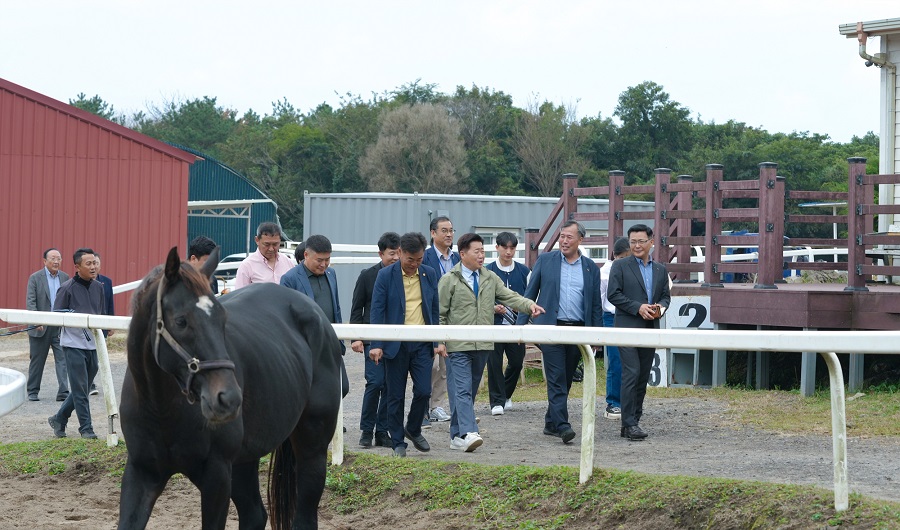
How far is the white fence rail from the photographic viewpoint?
17.1 feet

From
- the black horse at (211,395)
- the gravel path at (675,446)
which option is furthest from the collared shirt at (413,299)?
the black horse at (211,395)

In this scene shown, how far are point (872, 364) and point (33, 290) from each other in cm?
981

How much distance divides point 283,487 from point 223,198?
1484 inches

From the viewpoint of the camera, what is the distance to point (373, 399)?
851 cm

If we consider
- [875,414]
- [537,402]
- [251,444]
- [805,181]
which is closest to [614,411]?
[537,402]

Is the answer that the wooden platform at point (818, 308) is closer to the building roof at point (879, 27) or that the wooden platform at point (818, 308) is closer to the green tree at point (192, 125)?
the building roof at point (879, 27)

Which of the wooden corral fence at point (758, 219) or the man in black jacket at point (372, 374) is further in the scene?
the wooden corral fence at point (758, 219)

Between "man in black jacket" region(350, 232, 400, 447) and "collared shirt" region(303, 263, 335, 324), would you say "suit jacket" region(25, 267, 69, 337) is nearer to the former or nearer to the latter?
"man in black jacket" region(350, 232, 400, 447)

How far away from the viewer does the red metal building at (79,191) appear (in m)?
22.5

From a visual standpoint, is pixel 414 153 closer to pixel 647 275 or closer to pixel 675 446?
pixel 647 275

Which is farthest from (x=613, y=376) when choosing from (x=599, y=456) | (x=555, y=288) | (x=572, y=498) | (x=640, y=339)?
(x=572, y=498)

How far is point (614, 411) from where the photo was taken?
10203mm

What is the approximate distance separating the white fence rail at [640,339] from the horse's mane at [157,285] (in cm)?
257

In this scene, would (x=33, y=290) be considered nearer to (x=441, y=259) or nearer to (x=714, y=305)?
(x=441, y=259)
